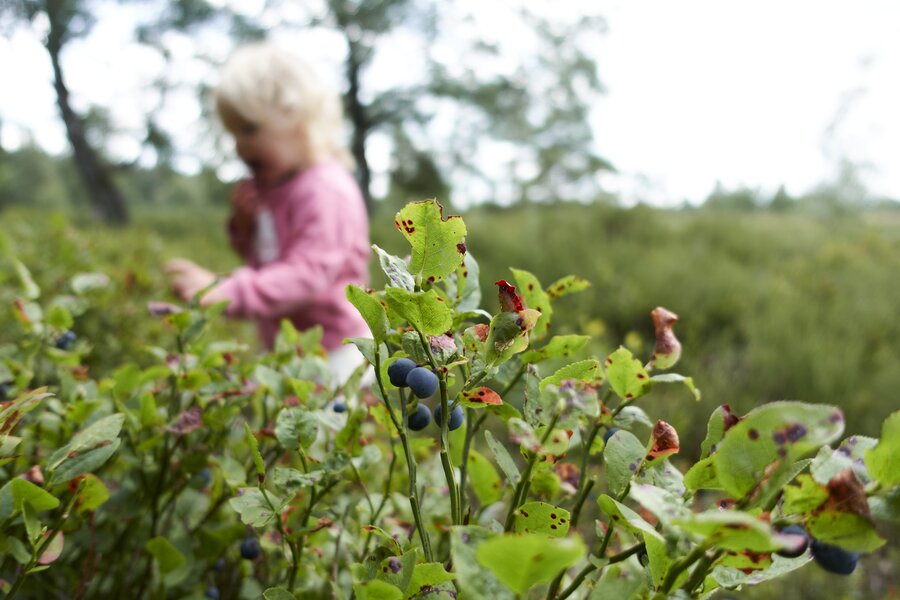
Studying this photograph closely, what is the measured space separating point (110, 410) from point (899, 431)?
841mm

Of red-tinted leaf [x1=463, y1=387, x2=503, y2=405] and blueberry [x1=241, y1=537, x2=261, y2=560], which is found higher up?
red-tinted leaf [x1=463, y1=387, x2=503, y2=405]

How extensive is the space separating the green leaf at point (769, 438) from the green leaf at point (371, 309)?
0.26m

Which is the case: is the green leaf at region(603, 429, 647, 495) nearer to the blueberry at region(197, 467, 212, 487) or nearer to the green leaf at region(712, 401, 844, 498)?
the green leaf at region(712, 401, 844, 498)

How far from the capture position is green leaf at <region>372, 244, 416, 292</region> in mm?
464

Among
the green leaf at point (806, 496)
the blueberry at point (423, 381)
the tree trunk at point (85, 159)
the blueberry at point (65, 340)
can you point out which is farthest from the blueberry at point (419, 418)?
the tree trunk at point (85, 159)

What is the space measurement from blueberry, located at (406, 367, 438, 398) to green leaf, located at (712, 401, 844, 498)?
209mm

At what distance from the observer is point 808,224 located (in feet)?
25.6

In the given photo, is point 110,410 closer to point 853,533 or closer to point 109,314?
point 853,533

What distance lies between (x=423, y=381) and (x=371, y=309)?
7 centimetres

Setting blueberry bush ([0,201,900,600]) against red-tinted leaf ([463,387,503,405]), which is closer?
blueberry bush ([0,201,900,600])

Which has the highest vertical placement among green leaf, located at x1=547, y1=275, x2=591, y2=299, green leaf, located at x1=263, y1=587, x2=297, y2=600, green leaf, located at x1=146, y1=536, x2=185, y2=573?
green leaf, located at x1=547, y1=275, x2=591, y2=299

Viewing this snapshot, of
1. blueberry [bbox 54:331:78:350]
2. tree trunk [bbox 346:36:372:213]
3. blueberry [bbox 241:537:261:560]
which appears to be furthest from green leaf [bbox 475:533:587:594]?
tree trunk [bbox 346:36:372:213]

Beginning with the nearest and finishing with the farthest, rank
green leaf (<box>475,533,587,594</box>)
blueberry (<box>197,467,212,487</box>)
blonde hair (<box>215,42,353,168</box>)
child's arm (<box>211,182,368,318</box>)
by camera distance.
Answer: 1. green leaf (<box>475,533,587,594</box>)
2. blueberry (<box>197,467,212,487</box>)
3. child's arm (<box>211,182,368,318</box>)
4. blonde hair (<box>215,42,353,168</box>)

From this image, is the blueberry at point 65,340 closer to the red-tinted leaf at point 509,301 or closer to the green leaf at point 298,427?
the green leaf at point 298,427
